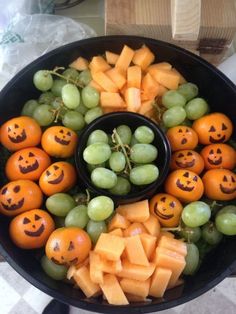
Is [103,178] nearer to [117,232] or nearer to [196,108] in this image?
[117,232]

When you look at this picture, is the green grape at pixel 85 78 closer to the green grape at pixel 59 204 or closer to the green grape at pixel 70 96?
the green grape at pixel 70 96

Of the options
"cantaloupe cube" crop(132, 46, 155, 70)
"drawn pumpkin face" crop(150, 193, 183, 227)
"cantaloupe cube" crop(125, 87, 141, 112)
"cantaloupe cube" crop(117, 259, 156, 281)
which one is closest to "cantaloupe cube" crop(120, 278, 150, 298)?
"cantaloupe cube" crop(117, 259, 156, 281)

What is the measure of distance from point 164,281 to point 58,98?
0.41m

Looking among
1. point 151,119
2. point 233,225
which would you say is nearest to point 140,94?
point 151,119

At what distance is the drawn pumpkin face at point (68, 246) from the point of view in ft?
2.03

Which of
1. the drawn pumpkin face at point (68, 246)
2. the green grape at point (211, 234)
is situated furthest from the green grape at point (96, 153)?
the green grape at point (211, 234)

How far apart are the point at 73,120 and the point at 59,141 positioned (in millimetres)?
60

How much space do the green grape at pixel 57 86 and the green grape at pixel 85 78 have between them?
0.11 ft

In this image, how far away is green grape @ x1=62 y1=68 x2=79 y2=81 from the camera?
797mm

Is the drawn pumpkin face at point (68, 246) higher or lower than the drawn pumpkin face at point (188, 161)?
lower

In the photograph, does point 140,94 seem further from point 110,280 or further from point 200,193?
point 110,280

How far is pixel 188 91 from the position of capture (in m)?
0.79

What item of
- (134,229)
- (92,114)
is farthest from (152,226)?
(92,114)

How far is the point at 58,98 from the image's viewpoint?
0.79 metres
